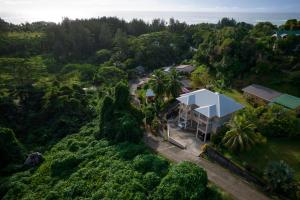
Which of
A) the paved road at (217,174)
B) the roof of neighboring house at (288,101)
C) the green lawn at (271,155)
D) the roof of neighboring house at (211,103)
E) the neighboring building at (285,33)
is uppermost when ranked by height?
the neighboring building at (285,33)

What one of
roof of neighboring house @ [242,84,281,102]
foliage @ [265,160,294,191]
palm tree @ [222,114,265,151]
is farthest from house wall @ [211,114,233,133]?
roof of neighboring house @ [242,84,281,102]

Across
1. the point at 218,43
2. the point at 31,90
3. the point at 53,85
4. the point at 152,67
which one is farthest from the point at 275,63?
the point at 31,90

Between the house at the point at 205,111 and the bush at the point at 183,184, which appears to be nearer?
the bush at the point at 183,184

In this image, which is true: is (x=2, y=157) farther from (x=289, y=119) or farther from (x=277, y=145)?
(x=289, y=119)

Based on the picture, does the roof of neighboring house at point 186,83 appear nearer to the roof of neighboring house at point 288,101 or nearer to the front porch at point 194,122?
the front porch at point 194,122

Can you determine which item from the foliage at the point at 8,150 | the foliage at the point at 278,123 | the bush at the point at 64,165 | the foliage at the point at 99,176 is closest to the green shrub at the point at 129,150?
the foliage at the point at 99,176

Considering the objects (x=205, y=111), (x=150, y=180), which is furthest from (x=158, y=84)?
(x=150, y=180)

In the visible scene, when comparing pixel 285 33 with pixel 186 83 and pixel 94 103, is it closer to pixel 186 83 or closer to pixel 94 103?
pixel 186 83
